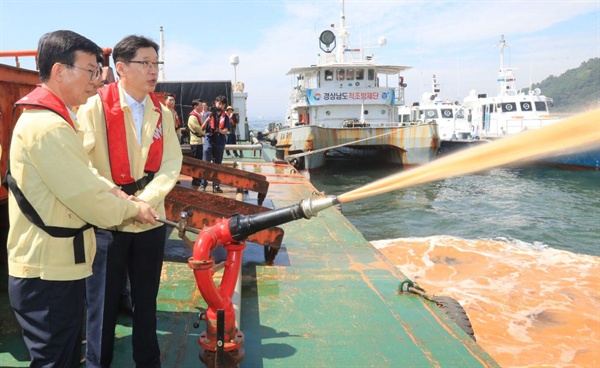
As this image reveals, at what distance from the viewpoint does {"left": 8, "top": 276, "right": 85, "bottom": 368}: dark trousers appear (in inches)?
69.2

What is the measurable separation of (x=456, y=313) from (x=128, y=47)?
3306 mm

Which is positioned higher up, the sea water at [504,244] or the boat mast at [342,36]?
the boat mast at [342,36]

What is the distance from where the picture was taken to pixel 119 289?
2420 mm

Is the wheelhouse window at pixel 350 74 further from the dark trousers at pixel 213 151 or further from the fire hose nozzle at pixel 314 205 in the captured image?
the fire hose nozzle at pixel 314 205

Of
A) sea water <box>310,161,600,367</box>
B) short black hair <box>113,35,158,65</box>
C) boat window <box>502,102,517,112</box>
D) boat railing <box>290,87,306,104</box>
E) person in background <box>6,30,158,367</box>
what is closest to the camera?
person in background <box>6,30,158,367</box>

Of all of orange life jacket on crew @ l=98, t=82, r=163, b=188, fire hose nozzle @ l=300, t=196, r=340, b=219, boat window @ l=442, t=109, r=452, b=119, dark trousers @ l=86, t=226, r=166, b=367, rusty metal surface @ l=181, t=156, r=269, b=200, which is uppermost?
boat window @ l=442, t=109, r=452, b=119

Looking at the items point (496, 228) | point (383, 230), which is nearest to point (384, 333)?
point (383, 230)

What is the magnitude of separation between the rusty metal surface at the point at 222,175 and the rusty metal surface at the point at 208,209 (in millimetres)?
1367

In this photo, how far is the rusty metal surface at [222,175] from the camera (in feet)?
18.5

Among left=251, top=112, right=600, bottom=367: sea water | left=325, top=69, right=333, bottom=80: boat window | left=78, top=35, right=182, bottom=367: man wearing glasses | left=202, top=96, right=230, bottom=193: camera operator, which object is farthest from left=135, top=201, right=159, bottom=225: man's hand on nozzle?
left=325, top=69, right=333, bottom=80: boat window

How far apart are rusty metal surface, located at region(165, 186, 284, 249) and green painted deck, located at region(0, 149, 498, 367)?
38cm

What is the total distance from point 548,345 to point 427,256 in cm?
383

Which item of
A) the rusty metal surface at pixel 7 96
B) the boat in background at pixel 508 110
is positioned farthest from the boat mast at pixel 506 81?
the rusty metal surface at pixel 7 96

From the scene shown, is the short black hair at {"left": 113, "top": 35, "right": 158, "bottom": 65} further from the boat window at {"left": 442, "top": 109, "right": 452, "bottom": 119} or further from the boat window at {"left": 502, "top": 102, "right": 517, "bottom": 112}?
the boat window at {"left": 442, "top": 109, "right": 452, "bottom": 119}
